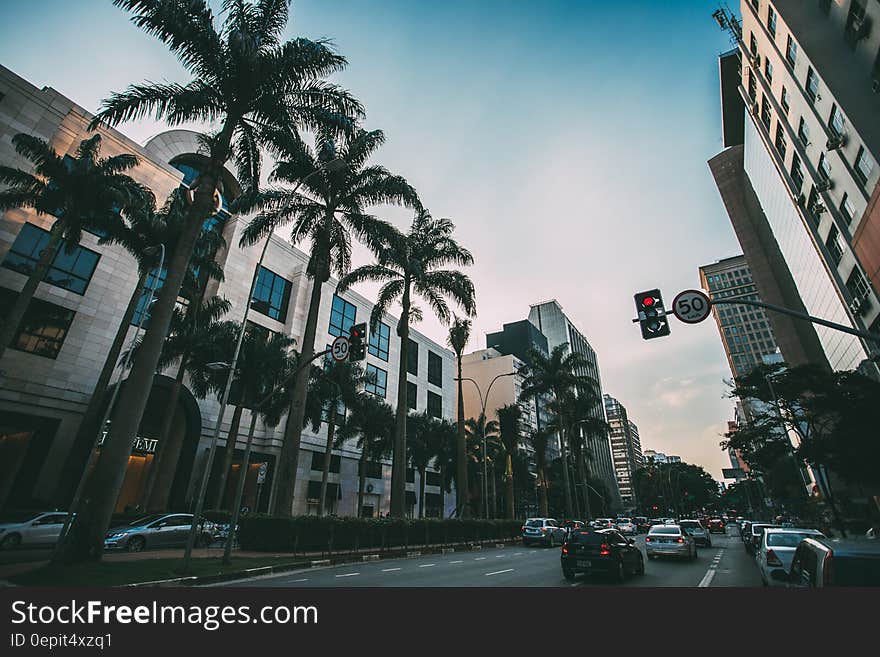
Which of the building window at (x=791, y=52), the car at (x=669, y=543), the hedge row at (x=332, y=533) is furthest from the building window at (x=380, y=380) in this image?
the building window at (x=791, y=52)

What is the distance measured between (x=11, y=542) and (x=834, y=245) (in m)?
51.0

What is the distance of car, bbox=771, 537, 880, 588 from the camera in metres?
4.38

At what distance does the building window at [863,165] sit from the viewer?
22858 mm

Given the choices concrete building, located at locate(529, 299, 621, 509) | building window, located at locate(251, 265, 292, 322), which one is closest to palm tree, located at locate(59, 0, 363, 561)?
building window, located at locate(251, 265, 292, 322)

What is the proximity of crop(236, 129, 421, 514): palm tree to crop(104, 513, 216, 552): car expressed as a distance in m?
11.0

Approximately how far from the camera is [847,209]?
88.0ft

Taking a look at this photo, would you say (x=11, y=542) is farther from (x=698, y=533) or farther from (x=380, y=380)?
(x=380, y=380)

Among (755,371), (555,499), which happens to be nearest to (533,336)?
(555,499)

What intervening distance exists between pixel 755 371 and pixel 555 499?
52203 millimetres

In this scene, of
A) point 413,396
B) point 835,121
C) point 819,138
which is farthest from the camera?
point 413,396

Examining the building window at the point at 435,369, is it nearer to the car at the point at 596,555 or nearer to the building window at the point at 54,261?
the building window at the point at 54,261

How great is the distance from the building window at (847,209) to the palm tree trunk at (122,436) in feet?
119

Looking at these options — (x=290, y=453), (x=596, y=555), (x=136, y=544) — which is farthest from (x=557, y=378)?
(x=136, y=544)

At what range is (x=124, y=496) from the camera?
116 ft
